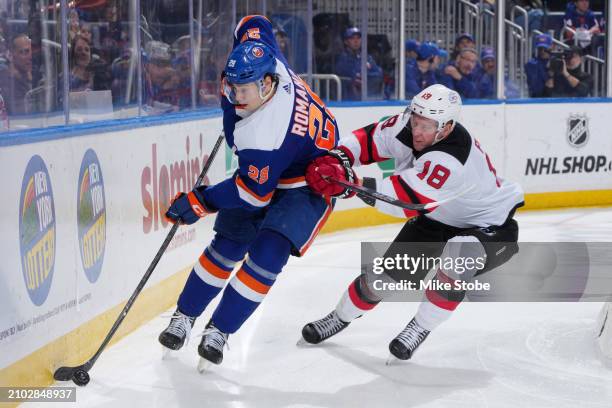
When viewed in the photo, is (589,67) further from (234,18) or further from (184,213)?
(184,213)

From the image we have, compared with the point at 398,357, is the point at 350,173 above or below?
above

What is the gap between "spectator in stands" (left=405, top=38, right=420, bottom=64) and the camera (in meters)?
7.85

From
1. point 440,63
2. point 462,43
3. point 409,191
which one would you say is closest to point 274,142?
point 409,191

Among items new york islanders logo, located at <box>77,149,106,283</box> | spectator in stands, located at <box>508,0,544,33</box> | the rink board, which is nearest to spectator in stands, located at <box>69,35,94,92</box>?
the rink board

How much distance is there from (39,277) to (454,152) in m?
1.46

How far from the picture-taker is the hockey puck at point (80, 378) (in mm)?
3424

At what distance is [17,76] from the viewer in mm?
3479

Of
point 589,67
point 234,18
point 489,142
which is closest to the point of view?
point 234,18

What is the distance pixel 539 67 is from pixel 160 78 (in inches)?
173

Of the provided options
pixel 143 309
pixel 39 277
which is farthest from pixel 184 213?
pixel 143 309

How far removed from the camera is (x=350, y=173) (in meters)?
3.59

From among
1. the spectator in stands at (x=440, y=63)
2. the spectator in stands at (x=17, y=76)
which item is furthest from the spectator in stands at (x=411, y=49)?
the spectator in stands at (x=17, y=76)

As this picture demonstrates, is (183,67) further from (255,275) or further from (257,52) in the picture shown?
(255,275)

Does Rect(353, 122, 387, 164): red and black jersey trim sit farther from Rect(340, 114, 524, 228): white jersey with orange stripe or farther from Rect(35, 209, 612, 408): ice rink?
Rect(35, 209, 612, 408): ice rink
